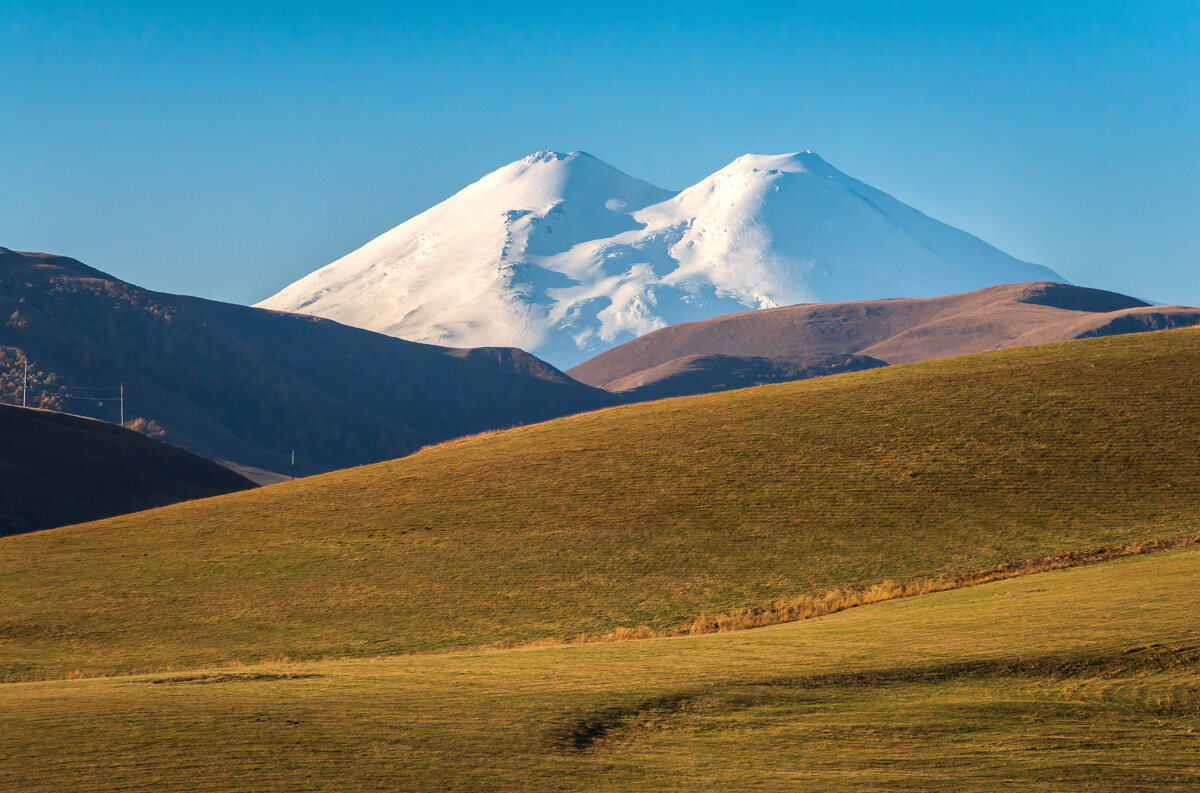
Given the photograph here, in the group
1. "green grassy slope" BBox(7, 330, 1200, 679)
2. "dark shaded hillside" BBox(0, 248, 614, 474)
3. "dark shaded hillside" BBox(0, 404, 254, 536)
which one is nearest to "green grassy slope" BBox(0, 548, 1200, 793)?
"green grassy slope" BBox(7, 330, 1200, 679)

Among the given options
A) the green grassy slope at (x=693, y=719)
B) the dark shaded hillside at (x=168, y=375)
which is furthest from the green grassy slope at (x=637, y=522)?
the dark shaded hillside at (x=168, y=375)

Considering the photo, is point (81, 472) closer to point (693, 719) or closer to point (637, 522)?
point (637, 522)

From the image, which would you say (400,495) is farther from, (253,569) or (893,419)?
(893,419)

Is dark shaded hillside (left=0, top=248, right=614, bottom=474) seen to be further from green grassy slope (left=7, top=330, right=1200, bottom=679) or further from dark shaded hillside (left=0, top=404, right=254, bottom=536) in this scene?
green grassy slope (left=7, top=330, right=1200, bottom=679)

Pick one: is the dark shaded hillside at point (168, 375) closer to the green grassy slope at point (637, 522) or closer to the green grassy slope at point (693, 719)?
the green grassy slope at point (637, 522)

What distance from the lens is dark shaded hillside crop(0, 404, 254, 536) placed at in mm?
72750

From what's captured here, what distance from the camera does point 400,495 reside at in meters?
38.2

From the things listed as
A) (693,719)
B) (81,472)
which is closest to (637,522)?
(693,719)

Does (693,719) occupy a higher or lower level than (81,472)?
lower

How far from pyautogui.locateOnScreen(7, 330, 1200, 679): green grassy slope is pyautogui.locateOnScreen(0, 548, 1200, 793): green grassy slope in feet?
25.3

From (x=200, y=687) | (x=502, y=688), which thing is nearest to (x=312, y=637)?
(x=200, y=687)

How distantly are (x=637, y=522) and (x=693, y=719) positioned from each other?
19204 millimetres

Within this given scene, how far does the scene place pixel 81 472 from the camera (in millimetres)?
80688

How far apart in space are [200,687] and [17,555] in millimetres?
21629
